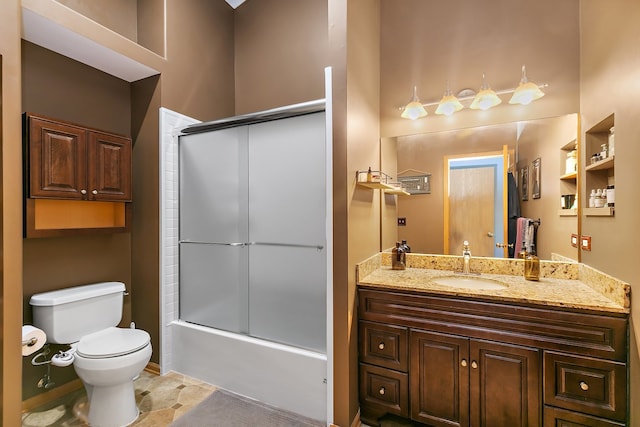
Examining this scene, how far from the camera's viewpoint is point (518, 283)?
6.09 feet

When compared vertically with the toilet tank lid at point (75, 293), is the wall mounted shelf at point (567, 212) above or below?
above

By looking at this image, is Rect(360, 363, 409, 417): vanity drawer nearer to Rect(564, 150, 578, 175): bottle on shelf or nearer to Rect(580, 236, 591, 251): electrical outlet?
Rect(580, 236, 591, 251): electrical outlet

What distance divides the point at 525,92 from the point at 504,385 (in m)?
1.77

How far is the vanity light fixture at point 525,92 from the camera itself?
194 cm

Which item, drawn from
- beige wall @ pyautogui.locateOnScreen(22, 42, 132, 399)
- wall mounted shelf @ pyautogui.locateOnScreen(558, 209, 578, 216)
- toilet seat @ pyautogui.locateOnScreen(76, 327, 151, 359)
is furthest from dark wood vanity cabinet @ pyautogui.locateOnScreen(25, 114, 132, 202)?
wall mounted shelf @ pyautogui.locateOnScreen(558, 209, 578, 216)

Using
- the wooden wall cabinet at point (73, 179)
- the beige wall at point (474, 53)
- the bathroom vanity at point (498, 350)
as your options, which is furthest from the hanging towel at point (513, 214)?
the wooden wall cabinet at point (73, 179)

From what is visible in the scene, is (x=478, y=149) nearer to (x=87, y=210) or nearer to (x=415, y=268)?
(x=415, y=268)

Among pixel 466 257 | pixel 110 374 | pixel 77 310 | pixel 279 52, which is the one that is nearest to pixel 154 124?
pixel 279 52

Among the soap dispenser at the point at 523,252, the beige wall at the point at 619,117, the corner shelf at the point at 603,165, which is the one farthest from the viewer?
the soap dispenser at the point at 523,252

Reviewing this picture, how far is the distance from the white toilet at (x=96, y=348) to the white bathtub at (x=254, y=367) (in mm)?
450

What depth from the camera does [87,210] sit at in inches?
90.0

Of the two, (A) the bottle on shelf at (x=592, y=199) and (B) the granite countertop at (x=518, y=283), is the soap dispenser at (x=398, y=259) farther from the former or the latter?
(A) the bottle on shelf at (x=592, y=199)

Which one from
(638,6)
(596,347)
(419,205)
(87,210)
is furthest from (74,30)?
(596,347)

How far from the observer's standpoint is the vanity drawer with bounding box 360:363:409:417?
1.76 m
